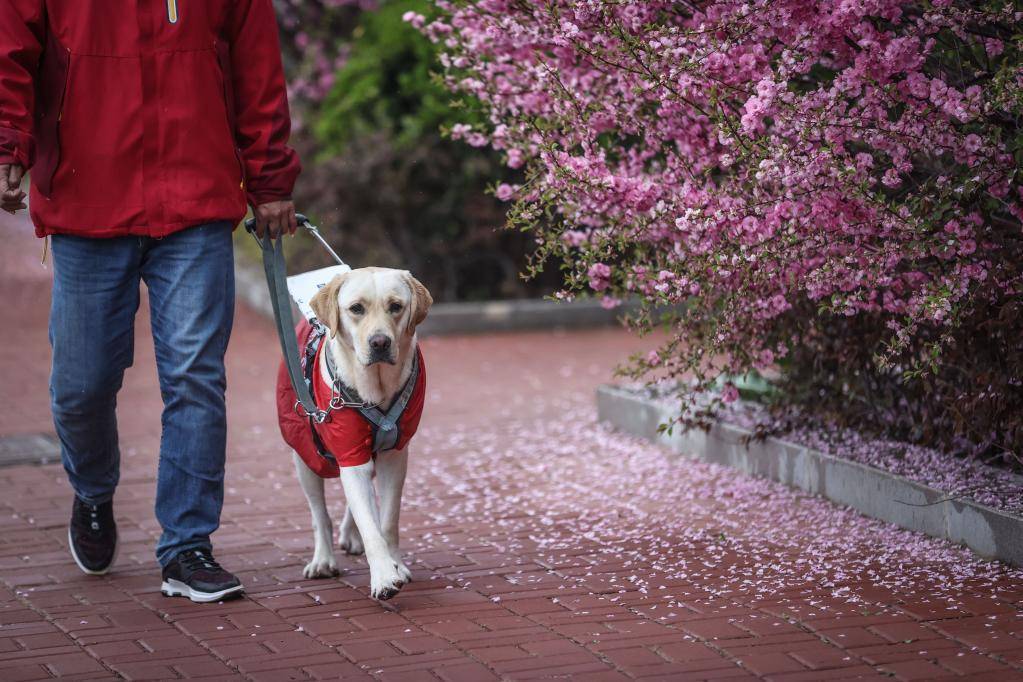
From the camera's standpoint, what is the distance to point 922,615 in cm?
430

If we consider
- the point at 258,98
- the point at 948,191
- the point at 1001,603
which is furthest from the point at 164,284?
the point at 1001,603

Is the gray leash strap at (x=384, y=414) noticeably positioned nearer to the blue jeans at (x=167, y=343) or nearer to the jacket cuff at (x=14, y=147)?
the blue jeans at (x=167, y=343)

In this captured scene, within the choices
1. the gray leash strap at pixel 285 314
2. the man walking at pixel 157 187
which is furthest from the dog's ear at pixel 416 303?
the man walking at pixel 157 187

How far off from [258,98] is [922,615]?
279cm

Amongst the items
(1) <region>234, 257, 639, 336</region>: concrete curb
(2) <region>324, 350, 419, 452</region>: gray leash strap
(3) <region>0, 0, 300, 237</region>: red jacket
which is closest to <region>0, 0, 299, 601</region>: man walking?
(3) <region>0, 0, 300, 237</region>: red jacket

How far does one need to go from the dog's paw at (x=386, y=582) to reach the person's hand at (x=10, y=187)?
162cm

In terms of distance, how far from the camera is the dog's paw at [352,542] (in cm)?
533

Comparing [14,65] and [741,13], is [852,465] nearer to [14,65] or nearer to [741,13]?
[741,13]

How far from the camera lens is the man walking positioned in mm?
4641

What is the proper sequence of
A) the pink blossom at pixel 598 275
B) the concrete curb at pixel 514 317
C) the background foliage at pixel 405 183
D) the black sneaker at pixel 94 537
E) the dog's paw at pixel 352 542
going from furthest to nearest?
the background foliage at pixel 405 183 → the concrete curb at pixel 514 317 → the pink blossom at pixel 598 275 → the dog's paw at pixel 352 542 → the black sneaker at pixel 94 537

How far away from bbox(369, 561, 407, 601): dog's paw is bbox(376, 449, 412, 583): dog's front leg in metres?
0.24

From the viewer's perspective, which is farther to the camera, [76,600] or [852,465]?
[852,465]

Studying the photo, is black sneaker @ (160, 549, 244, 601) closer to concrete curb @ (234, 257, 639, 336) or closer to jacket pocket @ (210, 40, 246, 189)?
jacket pocket @ (210, 40, 246, 189)

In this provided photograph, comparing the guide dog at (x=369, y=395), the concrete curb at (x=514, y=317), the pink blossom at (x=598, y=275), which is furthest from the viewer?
the concrete curb at (x=514, y=317)
